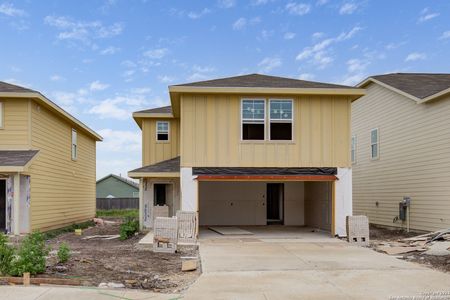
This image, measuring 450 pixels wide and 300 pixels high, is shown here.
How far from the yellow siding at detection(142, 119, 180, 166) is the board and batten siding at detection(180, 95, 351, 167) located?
6.70m

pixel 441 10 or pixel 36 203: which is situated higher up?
pixel 441 10

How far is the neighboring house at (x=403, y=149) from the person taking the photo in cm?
1614

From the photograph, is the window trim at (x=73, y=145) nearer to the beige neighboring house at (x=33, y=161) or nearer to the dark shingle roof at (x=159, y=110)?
the beige neighboring house at (x=33, y=161)

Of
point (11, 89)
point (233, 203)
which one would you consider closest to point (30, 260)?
point (11, 89)

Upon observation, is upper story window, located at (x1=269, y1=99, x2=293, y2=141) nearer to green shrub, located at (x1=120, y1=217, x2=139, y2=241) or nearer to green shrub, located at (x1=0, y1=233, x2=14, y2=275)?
green shrub, located at (x1=120, y1=217, x2=139, y2=241)

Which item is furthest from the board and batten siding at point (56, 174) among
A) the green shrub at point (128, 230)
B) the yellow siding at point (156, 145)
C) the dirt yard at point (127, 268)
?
the dirt yard at point (127, 268)

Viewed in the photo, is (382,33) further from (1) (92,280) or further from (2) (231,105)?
(1) (92,280)

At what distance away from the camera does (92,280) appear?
8477mm

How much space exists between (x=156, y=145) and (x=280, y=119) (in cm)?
804

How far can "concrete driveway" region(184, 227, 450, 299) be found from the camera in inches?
308

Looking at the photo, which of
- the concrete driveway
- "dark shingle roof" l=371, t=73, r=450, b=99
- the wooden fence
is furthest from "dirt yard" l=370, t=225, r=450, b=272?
the wooden fence

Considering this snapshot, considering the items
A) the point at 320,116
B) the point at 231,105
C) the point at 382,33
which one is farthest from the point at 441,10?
the point at 231,105

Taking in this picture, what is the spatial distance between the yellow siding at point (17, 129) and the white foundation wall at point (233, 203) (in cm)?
729

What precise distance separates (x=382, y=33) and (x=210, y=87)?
8.20 meters
